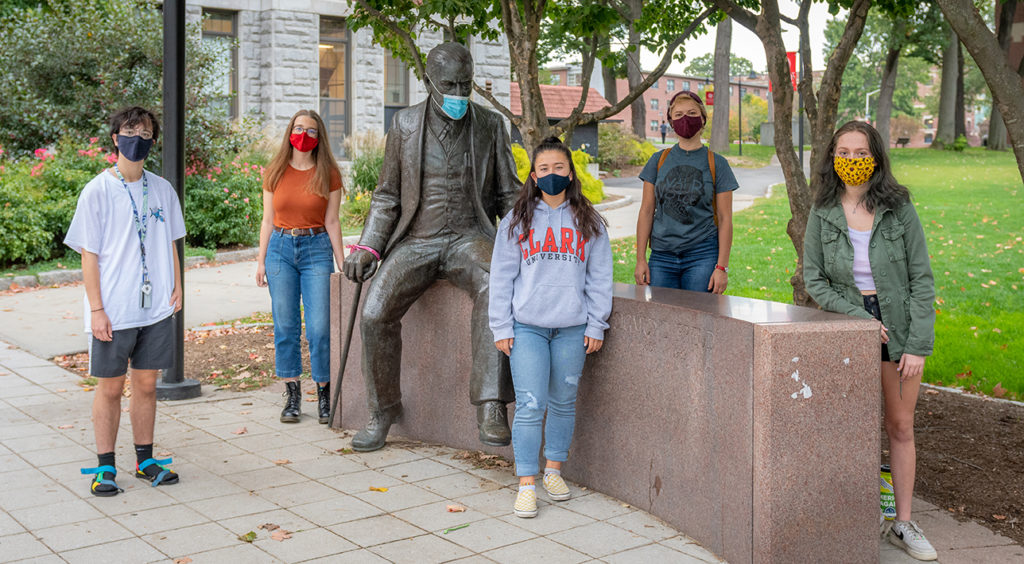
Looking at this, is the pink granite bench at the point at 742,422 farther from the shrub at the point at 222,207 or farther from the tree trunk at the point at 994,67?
the shrub at the point at 222,207

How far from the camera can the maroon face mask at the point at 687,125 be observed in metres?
5.71

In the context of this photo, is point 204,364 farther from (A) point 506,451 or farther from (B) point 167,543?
(B) point 167,543

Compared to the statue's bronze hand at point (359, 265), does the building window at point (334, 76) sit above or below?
above

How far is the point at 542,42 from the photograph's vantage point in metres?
42.5

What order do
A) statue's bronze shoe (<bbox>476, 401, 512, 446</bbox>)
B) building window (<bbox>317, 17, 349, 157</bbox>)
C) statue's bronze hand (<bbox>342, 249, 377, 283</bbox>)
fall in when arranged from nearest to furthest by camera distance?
statue's bronze shoe (<bbox>476, 401, 512, 446</bbox>), statue's bronze hand (<bbox>342, 249, 377, 283</bbox>), building window (<bbox>317, 17, 349, 157</bbox>)

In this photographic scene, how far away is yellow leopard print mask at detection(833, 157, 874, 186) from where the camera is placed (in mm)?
4445

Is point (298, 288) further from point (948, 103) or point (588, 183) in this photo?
point (948, 103)

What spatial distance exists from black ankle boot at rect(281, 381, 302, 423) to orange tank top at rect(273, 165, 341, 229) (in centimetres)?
108

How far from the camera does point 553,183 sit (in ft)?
16.4

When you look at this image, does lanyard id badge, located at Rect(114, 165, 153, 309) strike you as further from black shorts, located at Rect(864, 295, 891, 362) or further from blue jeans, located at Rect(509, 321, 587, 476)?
black shorts, located at Rect(864, 295, 891, 362)

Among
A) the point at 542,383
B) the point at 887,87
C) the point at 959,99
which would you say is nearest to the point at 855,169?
the point at 542,383

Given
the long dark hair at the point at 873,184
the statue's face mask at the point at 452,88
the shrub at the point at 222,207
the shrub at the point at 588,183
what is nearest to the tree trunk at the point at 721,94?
the shrub at the point at 588,183

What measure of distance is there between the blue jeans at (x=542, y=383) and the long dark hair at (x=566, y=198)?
47 cm

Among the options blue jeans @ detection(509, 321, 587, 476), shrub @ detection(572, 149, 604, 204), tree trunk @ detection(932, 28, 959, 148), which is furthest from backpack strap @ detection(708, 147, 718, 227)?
tree trunk @ detection(932, 28, 959, 148)
